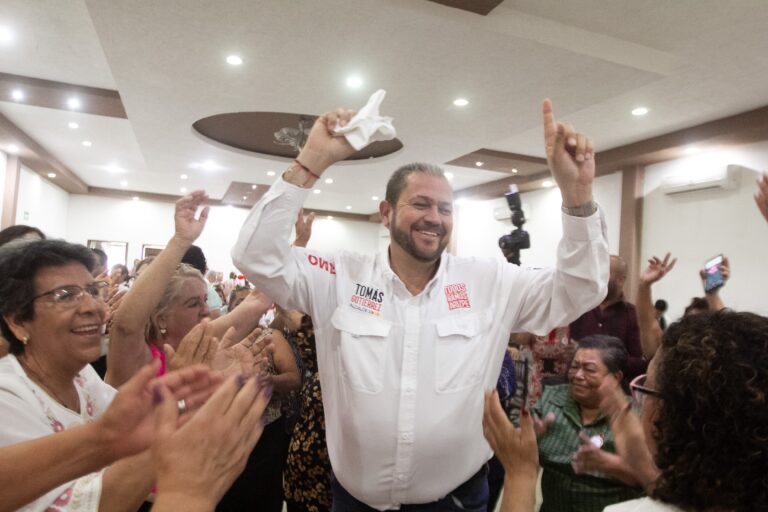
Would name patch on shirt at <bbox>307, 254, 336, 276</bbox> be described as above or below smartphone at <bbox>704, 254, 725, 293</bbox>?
below

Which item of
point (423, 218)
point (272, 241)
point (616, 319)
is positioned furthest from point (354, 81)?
point (272, 241)

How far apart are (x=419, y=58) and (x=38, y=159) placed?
8391 mm

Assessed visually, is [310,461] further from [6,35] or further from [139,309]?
[6,35]

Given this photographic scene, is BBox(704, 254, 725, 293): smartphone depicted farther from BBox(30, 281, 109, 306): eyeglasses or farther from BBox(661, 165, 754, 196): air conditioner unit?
BBox(661, 165, 754, 196): air conditioner unit

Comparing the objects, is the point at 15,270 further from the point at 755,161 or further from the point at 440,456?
the point at 755,161

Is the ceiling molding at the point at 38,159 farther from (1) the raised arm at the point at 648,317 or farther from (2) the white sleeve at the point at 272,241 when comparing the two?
(1) the raised arm at the point at 648,317

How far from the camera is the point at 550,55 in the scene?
14.0 ft

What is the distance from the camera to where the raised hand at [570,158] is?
57.1 inches

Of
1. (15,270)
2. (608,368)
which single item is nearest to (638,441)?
(608,368)

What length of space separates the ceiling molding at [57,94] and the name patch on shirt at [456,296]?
6.10 metres

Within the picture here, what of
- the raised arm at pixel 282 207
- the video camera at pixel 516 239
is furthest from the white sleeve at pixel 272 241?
the video camera at pixel 516 239

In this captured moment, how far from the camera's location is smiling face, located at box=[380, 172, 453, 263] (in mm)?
1766

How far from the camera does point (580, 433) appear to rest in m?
1.65

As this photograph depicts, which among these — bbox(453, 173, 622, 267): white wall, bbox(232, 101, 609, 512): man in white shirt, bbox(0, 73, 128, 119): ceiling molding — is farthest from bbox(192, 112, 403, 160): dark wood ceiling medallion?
bbox(232, 101, 609, 512): man in white shirt
